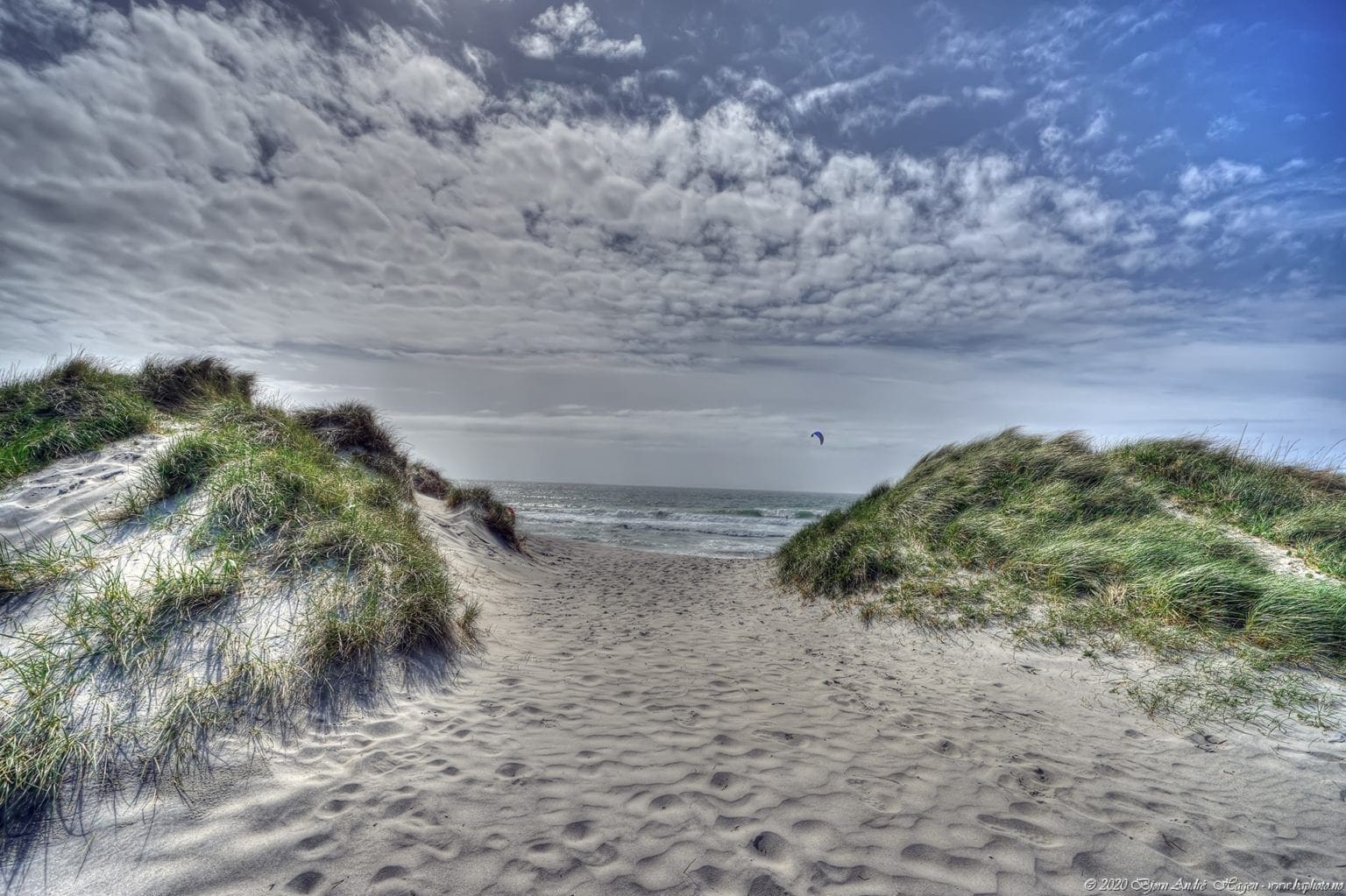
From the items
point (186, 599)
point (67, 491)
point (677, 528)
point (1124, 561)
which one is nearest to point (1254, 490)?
point (1124, 561)

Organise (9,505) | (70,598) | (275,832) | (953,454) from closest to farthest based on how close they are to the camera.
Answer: (275,832)
(70,598)
(9,505)
(953,454)

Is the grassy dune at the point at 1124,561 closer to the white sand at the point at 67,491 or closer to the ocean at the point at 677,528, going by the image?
the ocean at the point at 677,528

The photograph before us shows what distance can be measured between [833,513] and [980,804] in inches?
453

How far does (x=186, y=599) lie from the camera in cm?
497

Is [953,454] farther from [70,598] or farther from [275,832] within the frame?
[70,598]

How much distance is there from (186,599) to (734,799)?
5144mm

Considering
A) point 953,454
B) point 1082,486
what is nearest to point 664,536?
point 953,454

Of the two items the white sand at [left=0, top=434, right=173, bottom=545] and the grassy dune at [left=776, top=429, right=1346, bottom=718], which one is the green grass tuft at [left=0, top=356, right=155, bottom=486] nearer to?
the white sand at [left=0, top=434, right=173, bottom=545]

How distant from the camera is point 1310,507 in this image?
8.47 metres

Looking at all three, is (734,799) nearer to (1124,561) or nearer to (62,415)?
(1124,561)

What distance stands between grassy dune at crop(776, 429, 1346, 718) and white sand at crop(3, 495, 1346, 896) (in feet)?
2.99

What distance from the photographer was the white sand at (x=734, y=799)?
3.11m

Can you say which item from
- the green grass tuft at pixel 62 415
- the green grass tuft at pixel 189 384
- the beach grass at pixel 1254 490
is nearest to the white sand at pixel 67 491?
the green grass tuft at pixel 62 415

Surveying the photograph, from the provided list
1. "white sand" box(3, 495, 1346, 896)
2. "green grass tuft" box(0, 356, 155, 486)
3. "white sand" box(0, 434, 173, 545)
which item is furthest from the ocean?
"white sand" box(3, 495, 1346, 896)
